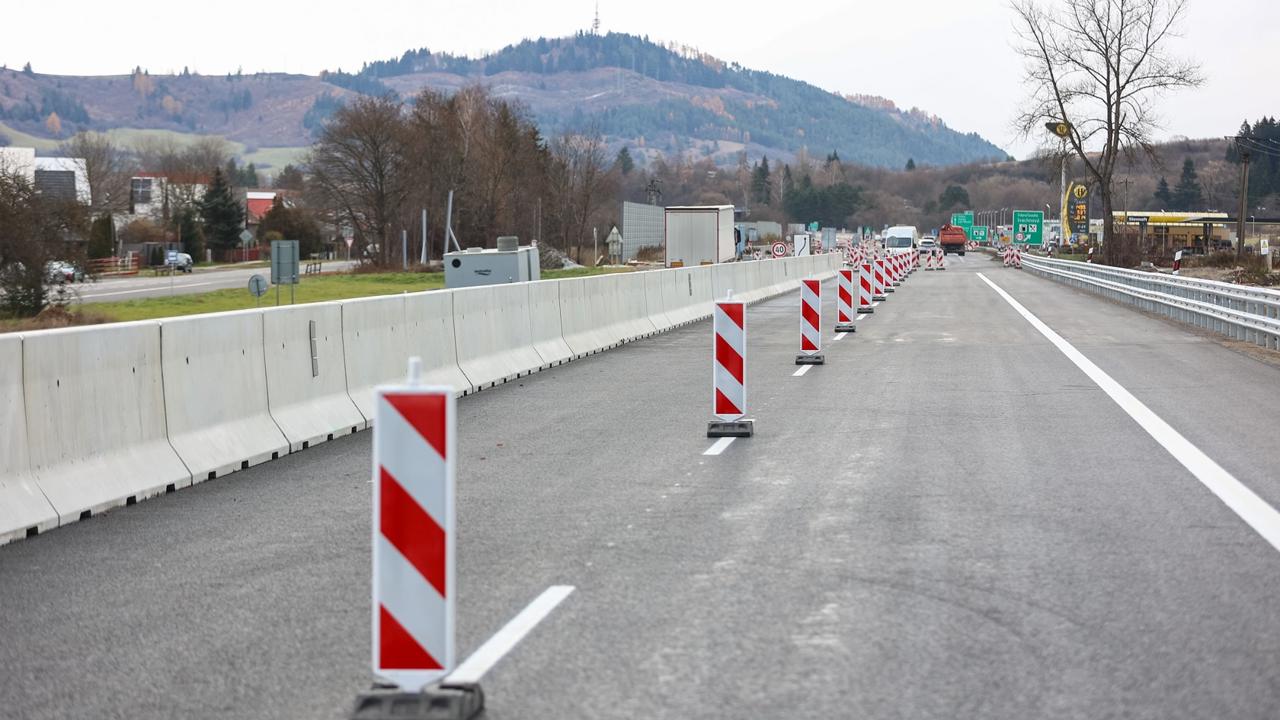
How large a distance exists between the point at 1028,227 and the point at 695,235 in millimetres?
64938

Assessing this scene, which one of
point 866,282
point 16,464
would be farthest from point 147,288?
point 16,464

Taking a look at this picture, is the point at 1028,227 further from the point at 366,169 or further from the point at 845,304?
the point at 845,304

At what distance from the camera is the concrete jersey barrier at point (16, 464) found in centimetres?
869

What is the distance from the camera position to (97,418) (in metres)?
9.76

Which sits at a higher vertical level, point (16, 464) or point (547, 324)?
point (16, 464)

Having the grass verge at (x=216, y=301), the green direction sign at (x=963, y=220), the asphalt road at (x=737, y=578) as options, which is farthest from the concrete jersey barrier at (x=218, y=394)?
the green direction sign at (x=963, y=220)

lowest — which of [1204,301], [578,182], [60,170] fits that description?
[1204,301]

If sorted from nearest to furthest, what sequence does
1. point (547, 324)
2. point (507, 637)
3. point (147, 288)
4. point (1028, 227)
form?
point (507, 637)
point (547, 324)
point (147, 288)
point (1028, 227)

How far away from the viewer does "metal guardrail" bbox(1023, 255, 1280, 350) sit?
22531mm

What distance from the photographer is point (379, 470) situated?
197 inches

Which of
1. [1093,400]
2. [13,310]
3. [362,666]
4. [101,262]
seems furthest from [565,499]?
[101,262]

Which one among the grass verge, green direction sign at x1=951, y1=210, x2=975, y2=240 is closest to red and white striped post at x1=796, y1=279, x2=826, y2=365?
the grass verge

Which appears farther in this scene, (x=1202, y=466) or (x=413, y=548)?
(x=1202, y=466)

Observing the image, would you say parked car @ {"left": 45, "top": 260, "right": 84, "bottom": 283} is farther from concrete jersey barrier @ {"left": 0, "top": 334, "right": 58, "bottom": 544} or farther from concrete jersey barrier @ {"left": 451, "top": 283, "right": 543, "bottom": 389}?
concrete jersey barrier @ {"left": 0, "top": 334, "right": 58, "bottom": 544}
